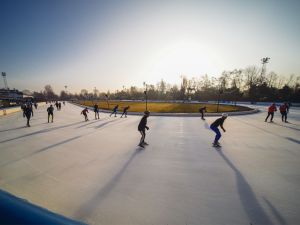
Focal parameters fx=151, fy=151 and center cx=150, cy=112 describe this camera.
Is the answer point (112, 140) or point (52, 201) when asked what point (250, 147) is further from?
point (52, 201)

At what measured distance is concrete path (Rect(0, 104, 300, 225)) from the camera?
317cm

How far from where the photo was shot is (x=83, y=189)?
3.97m

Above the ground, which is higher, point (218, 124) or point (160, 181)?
point (218, 124)

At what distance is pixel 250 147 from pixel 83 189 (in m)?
7.09

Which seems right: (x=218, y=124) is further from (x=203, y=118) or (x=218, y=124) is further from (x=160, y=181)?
(x=203, y=118)

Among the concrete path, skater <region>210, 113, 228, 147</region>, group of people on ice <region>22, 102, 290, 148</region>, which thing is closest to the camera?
the concrete path

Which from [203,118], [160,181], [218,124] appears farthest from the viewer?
[203,118]

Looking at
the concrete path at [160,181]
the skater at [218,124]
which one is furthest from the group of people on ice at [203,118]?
the concrete path at [160,181]

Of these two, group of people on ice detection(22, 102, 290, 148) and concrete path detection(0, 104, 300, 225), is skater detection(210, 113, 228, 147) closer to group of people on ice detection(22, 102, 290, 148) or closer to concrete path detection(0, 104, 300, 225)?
group of people on ice detection(22, 102, 290, 148)

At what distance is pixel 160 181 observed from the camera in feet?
14.1

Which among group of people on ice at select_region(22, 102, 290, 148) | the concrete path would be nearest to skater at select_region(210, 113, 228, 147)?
group of people on ice at select_region(22, 102, 290, 148)

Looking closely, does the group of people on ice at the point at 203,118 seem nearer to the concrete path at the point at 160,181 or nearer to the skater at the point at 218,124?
the skater at the point at 218,124

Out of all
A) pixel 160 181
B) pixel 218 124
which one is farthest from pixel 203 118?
pixel 160 181

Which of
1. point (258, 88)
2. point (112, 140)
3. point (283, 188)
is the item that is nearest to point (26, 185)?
point (112, 140)
